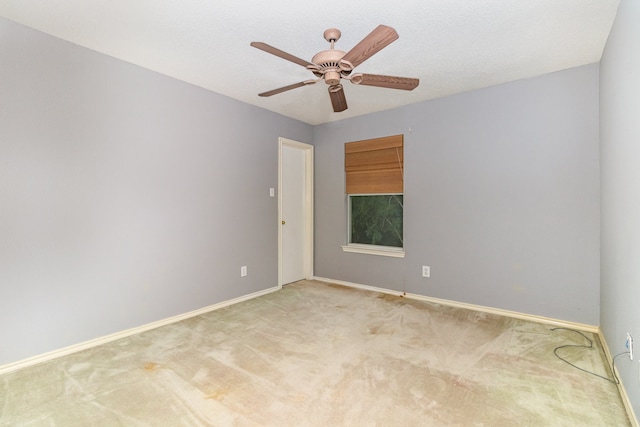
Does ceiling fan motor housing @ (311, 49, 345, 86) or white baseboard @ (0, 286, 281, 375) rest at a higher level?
ceiling fan motor housing @ (311, 49, 345, 86)

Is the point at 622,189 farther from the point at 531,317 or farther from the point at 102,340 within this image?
the point at 102,340

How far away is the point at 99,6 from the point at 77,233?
1.64 m

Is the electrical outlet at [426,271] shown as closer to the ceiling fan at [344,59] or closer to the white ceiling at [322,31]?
the white ceiling at [322,31]

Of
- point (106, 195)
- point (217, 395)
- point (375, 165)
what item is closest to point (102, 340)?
point (106, 195)

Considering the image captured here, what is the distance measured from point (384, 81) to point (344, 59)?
43 centimetres

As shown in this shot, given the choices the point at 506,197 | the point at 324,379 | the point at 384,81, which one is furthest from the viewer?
the point at 506,197

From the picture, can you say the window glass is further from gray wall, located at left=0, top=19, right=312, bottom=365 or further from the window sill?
gray wall, located at left=0, top=19, right=312, bottom=365

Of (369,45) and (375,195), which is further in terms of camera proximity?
(375,195)

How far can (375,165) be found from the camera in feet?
13.5

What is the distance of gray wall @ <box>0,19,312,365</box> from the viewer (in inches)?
84.9

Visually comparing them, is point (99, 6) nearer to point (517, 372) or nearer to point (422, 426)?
point (422, 426)

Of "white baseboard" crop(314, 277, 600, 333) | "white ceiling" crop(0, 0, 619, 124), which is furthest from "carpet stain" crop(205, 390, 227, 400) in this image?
"white baseboard" crop(314, 277, 600, 333)

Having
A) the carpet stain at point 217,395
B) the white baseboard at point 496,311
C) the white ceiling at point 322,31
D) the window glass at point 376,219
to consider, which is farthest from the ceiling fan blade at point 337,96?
the white baseboard at point 496,311

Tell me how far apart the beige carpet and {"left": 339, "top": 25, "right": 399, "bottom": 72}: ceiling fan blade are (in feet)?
6.66
